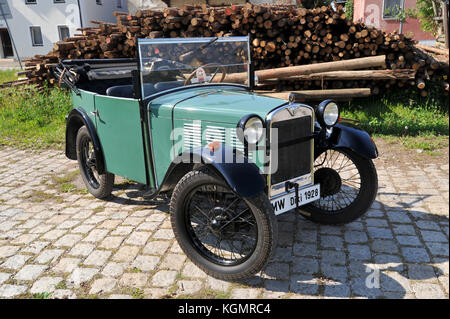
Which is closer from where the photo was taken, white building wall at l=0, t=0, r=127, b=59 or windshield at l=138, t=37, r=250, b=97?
windshield at l=138, t=37, r=250, b=97

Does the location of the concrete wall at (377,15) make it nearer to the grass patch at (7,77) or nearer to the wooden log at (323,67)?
the wooden log at (323,67)

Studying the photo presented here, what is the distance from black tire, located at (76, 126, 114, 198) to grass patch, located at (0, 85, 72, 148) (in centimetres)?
239

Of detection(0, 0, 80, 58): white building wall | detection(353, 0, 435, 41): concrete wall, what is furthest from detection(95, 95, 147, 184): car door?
detection(0, 0, 80, 58): white building wall

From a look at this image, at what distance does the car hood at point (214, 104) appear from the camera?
312cm

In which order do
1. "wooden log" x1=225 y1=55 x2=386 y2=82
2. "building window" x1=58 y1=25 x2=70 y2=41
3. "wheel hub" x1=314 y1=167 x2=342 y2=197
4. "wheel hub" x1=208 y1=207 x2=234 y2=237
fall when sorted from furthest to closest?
"building window" x1=58 y1=25 x2=70 y2=41
"wooden log" x1=225 y1=55 x2=386 y2=82
"wheel hub" x1=314 y1=167 x2=342 y2=197
"wheel hub" x1=208 y1=207 x2=234 y2=237

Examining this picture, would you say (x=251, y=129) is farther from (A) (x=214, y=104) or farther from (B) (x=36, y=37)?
(B) (x=36, y=37)

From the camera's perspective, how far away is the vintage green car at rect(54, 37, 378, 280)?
2867 millimetres

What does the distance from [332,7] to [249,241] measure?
5597 mm

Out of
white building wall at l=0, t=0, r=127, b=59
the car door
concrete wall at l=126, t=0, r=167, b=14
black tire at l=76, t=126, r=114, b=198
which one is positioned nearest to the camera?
the car door

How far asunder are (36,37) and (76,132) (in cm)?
2443

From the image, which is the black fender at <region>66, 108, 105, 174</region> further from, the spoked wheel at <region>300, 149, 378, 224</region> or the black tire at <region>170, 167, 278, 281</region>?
the spoked wheel at <region>300, 149, 378, 224</region>

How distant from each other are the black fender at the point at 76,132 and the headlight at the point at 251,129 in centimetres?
202

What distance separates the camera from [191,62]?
3.83 metres

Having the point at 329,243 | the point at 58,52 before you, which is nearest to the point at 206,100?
the point at 329,243
